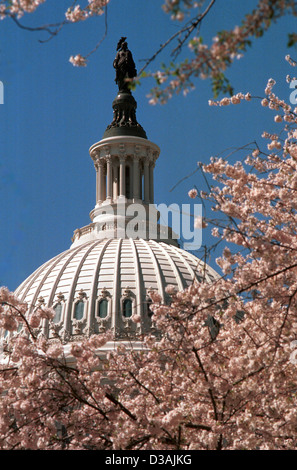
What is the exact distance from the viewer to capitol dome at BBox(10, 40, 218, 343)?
67.2m

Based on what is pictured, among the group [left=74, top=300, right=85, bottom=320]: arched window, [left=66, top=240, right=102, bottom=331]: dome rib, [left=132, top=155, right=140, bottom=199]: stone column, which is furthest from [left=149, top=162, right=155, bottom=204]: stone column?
[left=74, top=300, right=85, bottom=320]: arched window

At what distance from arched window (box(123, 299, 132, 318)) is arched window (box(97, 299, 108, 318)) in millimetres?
1513

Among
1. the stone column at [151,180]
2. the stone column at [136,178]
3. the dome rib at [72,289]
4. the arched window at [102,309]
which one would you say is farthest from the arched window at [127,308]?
the stone column at [151,180]

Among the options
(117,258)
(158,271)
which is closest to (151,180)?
(117,258)

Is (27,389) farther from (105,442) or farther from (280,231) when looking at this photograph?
(280,231)

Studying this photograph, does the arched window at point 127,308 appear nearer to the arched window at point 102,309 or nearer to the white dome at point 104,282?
the white dome at point 104,282

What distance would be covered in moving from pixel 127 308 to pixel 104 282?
183 inches

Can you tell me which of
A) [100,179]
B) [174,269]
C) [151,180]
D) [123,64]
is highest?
[123,64]

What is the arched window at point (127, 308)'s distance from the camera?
66938 millimetres

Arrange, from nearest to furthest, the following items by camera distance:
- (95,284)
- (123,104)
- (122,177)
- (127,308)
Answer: (127,308), (95,284), (122,177), (123,104)

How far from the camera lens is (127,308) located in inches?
2621

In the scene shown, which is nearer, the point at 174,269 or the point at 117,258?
the point at 174,269

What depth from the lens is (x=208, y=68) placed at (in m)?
11.7

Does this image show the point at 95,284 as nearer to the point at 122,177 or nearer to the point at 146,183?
the point at 122,177
